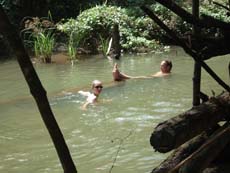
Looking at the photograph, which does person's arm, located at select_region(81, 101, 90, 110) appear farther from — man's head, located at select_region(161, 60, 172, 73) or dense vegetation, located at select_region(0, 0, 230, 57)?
dense vegetation, located at select_region(0, 0, 230, 57)

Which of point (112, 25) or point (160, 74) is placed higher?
point (112, 25)

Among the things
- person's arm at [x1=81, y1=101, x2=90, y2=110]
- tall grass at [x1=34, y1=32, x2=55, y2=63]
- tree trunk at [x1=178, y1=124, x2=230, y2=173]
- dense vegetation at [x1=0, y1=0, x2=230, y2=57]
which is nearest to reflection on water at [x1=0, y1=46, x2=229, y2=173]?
person's arm at [x1=81, y1=101, x2=90, y2=110]

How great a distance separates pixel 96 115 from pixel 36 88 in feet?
24.1

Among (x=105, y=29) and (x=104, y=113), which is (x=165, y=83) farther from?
(x=105, y=29)

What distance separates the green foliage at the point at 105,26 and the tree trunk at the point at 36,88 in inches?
605

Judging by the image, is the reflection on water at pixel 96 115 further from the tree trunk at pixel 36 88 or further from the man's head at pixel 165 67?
the tree trunk at pixel 36 88

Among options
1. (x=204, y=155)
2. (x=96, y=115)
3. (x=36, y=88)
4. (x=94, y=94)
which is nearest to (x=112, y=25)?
(x=94, y=94)

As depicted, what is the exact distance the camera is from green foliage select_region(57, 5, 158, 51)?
1766 centimetres

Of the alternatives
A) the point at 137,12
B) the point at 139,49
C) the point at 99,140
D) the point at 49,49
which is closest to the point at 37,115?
the point at 99,140

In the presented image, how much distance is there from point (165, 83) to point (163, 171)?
8952 mm

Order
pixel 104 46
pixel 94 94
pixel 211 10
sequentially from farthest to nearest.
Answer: pixel 211 10, pixel 104 46, pixel 94 94

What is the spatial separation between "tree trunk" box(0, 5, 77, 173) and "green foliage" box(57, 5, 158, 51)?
1536 cm

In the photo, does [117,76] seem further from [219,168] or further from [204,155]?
[204,155]

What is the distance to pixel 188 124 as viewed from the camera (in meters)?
2.92
